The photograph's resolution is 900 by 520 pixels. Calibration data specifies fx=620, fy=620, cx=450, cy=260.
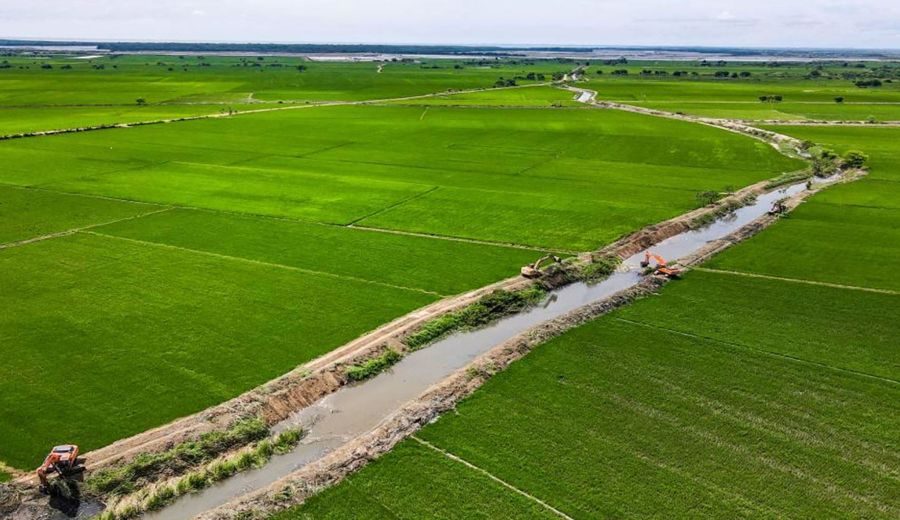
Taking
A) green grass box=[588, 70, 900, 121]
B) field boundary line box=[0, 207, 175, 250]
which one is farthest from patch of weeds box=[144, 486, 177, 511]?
green grass box=[588, 70, 900, 121]

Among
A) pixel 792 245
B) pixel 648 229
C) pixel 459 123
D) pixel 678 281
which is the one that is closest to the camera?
pixel 678 281

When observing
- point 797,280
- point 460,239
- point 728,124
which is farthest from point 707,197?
point 728,124

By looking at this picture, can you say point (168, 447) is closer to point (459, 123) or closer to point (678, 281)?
point (678, 281)

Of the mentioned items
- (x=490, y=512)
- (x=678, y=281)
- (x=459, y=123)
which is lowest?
(x=490, y=512)

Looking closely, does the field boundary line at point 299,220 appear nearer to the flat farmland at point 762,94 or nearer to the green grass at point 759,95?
the flat farmland at point 762,94

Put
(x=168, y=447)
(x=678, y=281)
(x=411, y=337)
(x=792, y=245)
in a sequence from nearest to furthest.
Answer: (x=168, y=447), (x=411, y=337), (x=678, y=281), (x=792, y=245)

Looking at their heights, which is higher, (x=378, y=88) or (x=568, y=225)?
(x=378, y=88)

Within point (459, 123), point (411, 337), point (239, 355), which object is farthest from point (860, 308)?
point (459, 123)
